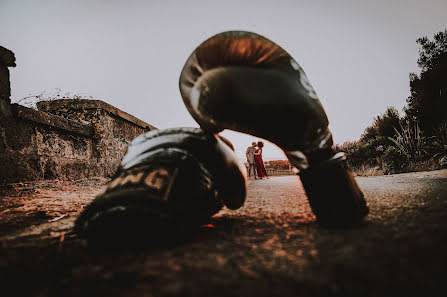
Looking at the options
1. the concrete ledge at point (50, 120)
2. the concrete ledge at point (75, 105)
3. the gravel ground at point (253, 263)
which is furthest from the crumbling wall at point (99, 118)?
the gravel ground at point (253, 263)

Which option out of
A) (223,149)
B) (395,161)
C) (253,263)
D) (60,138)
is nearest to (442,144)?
(395,161)

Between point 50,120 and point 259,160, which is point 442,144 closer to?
point 259,160

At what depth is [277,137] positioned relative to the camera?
85cm

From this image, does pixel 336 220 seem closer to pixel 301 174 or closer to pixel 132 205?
pixel 301 174

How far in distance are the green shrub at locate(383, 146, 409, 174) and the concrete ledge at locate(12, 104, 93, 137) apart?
7.71 meters

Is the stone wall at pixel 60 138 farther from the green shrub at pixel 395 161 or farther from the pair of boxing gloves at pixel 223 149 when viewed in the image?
the green shrub at pixel 395 161

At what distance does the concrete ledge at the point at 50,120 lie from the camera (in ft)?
6.89

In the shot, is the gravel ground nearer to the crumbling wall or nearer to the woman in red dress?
the crumbling wall

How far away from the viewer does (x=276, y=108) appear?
0.79 m

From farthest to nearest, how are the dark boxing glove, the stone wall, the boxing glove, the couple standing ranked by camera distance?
the couple standing, the stone wall, the boxing glove, the dark boxing glove

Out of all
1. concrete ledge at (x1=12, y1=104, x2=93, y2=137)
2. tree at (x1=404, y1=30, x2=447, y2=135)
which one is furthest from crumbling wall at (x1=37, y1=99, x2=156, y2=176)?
tree at (x1=404, y1=30, x2=447, y2=135)

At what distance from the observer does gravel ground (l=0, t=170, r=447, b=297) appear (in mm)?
434

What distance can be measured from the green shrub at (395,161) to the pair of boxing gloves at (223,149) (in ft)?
25.2

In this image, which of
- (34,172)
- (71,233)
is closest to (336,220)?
(71,233)
